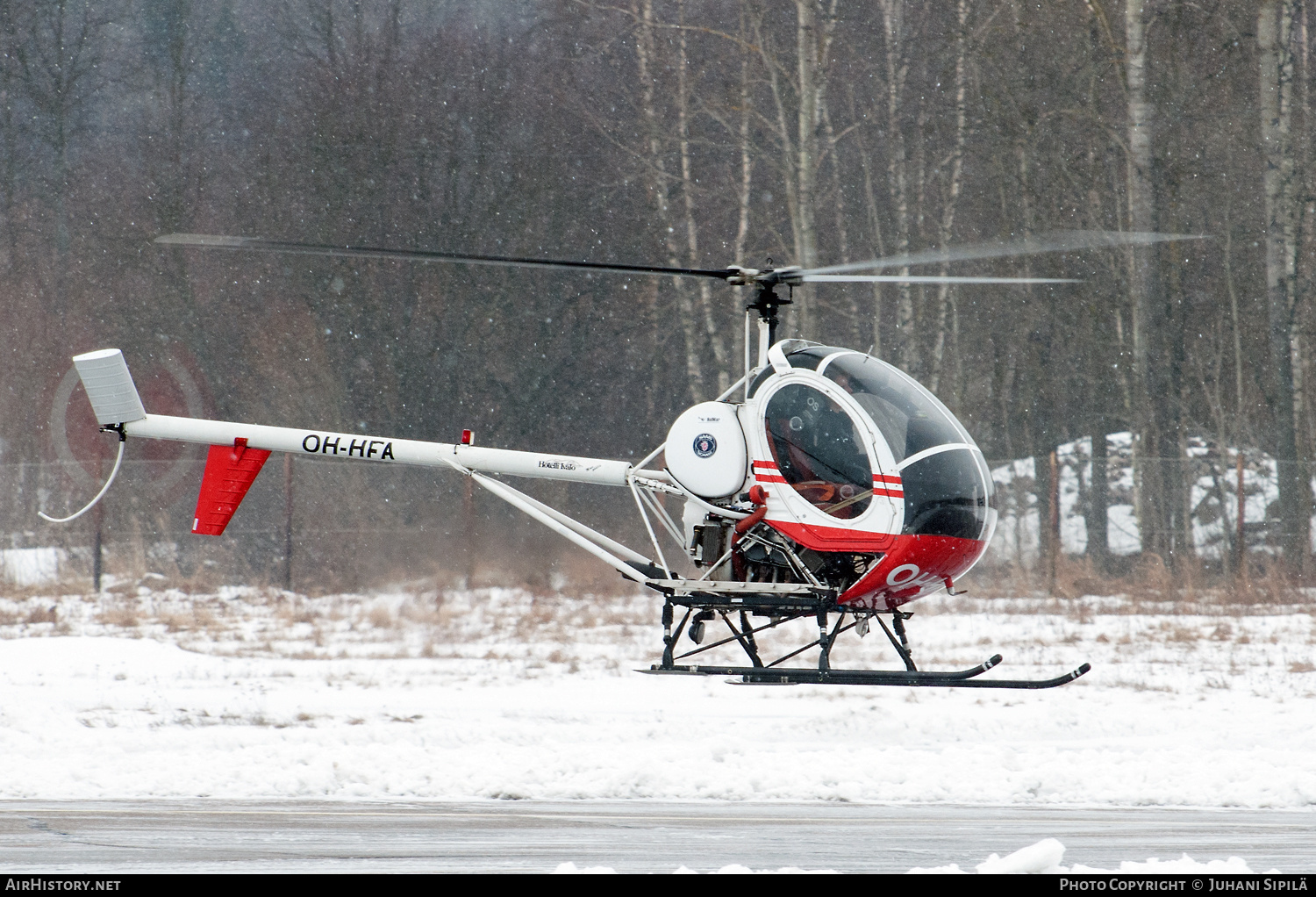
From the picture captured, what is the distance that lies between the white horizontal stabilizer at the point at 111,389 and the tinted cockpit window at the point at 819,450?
467 centimetres

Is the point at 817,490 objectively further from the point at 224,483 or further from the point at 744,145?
the point at 744,145

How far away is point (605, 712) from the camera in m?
11.1

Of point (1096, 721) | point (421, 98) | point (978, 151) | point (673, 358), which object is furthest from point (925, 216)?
point (1096, 721)

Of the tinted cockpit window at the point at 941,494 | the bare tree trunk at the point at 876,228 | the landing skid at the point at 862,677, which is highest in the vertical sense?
the bare tree trunk at the point at 876,228

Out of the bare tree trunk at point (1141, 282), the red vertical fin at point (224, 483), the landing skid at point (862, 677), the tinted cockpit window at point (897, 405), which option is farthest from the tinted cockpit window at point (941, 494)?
the bare tree trunk at point (1141, 282)

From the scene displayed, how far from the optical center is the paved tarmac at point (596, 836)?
6441mm

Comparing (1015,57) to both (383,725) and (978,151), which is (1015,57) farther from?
(383,725)

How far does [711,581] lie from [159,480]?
54.8ft

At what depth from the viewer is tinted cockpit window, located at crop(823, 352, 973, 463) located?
8078 millimetres

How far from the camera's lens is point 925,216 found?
24.5 meters

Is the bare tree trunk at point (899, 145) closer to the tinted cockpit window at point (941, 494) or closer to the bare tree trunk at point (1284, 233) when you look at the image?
the bare tree trunk at point (1284, 233)

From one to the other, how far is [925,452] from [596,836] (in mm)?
2871

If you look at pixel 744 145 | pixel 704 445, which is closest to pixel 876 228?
pixel 744 145

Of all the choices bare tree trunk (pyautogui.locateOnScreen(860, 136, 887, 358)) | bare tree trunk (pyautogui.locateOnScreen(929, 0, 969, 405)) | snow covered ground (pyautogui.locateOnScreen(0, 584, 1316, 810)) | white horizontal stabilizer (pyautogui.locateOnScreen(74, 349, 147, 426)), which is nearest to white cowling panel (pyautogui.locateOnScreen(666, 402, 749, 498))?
snow covered ground (pyautogui.locateOnScreen(0, 584, 1316, 810))
